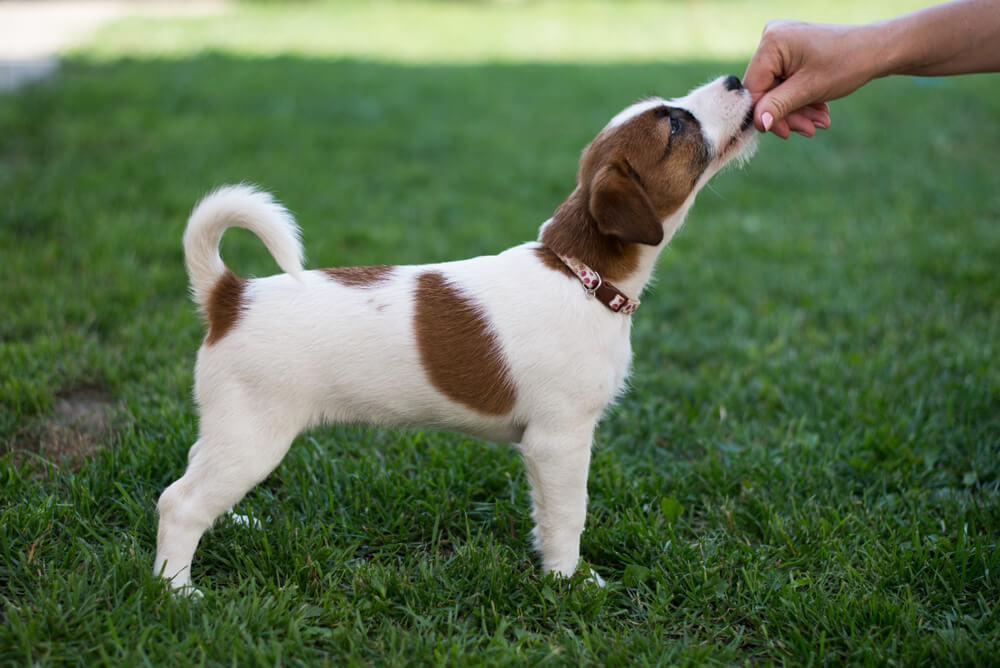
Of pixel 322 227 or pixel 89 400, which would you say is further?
pixel 322 227

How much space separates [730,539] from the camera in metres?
2.83

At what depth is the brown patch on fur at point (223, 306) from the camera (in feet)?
8.11

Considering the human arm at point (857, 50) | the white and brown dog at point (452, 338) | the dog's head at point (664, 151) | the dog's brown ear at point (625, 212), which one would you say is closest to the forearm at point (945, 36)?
the human arm at point (857, 50)

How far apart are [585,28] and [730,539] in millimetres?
14443

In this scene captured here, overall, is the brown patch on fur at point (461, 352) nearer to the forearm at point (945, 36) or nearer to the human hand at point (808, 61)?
the human hand at point (808, 61)

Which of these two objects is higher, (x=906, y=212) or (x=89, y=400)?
(x=906, y=212)

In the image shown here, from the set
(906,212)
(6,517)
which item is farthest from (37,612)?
(906,212)

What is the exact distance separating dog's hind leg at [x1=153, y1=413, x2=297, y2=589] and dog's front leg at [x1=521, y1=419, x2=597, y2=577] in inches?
30.6

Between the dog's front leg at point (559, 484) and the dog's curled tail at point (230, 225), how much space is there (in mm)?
915

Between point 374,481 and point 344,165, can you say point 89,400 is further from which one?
point 344,165

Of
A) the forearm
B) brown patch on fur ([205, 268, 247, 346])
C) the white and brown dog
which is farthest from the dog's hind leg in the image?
the forearm

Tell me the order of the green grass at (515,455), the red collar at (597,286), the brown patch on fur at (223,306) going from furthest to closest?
the red collar at (597,286) < the brown patch on fur at (223,306) < the green grass at (515,455)

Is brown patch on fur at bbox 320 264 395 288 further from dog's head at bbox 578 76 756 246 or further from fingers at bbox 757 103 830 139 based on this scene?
fingers at bbox 757 103 830 139

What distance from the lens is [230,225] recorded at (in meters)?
2.47
